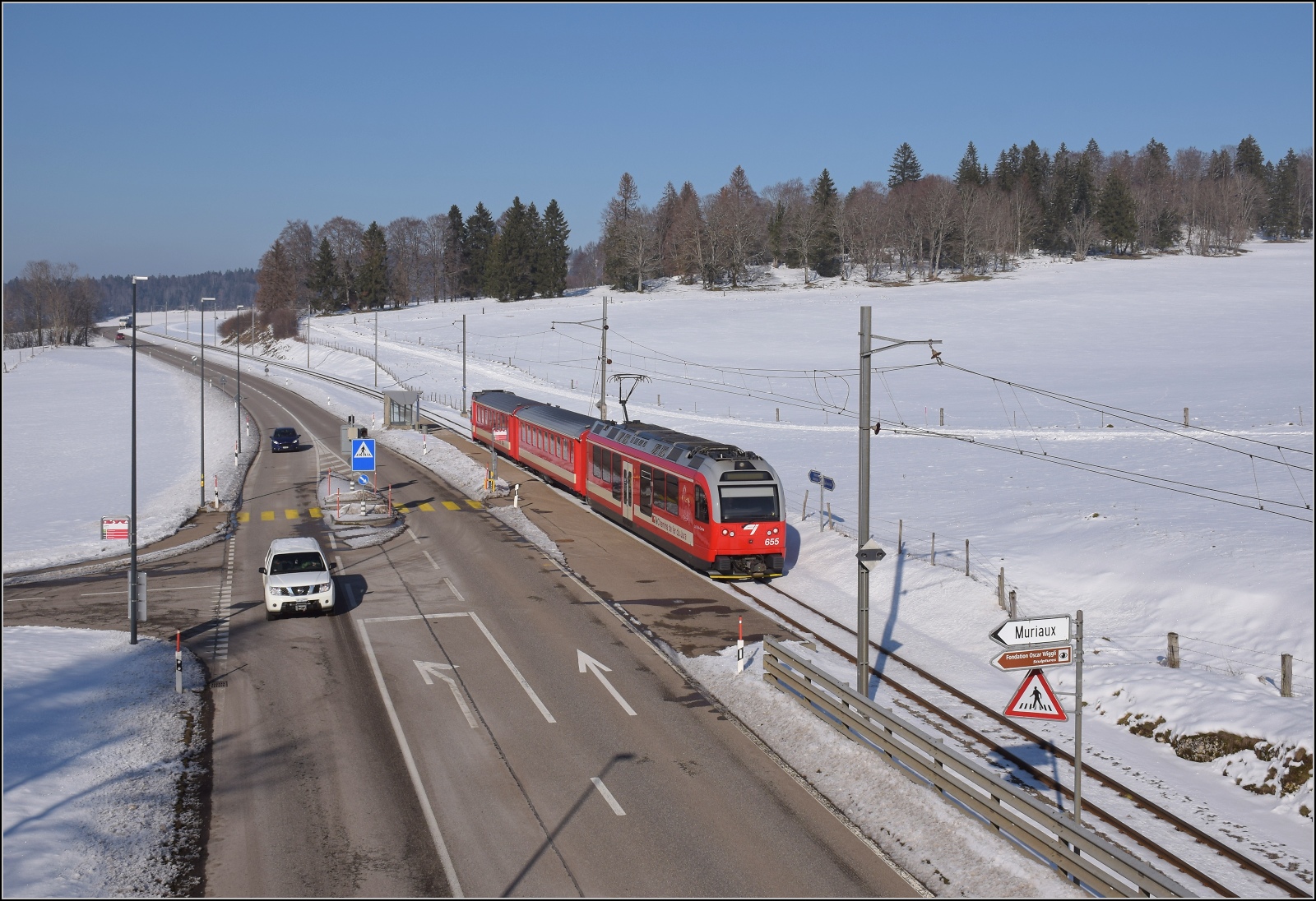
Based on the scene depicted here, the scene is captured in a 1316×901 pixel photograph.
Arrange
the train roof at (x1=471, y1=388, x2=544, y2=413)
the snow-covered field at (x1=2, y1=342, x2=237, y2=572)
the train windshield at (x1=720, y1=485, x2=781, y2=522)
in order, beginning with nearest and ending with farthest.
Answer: the train windshield at (x1=720, y1=485, x2=781, y2=522), the snow-covered field at (x1=2, y1=342, x2=237, y2=572), the train roof at (x1=471, y1=388, x2=544, y2=413)

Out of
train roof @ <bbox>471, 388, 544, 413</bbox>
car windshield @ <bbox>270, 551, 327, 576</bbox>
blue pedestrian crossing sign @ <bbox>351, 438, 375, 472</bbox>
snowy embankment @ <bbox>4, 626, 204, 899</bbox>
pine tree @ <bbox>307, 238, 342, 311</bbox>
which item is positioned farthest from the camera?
pine tree @ <bbox>307, 238, 342, 311</bbox>

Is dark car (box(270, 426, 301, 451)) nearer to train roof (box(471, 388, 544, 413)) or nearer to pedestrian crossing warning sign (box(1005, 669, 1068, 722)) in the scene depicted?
train roof (box(471, 388, 544, 413))

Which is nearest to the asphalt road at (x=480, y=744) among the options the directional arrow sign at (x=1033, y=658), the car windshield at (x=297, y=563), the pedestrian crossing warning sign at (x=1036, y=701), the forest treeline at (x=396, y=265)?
the car windshield at (x=297, y=563)


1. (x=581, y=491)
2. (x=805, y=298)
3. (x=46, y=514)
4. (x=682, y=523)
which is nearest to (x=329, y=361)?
(x=805, y=298)

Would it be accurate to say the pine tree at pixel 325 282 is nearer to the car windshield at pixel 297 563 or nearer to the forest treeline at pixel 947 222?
the forest treeline at pixel 947 222

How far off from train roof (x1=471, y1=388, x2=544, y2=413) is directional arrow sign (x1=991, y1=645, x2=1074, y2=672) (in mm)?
35999

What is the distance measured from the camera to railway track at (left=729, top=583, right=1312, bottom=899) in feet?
43.1

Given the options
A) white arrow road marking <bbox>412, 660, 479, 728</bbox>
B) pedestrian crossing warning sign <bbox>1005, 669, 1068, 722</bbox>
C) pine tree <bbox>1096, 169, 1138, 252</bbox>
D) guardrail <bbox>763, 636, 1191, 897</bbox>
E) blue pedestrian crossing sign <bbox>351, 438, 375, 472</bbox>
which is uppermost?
pine tree <bbox>1096, 169, 1138, 252</bbox>

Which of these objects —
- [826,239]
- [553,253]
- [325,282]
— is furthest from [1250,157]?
[325,282]

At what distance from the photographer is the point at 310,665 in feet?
69.9

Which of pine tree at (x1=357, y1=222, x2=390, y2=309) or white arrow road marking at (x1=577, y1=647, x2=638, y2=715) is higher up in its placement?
pine tree at (x1=357, y1=222, x2=390, y2=309)

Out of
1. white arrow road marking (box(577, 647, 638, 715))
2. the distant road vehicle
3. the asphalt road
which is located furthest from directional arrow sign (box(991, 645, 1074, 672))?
the distant road vehicle

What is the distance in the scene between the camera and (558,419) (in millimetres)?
42281

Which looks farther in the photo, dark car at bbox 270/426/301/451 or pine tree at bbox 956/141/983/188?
pine tree at bbox 956/141/983/188
